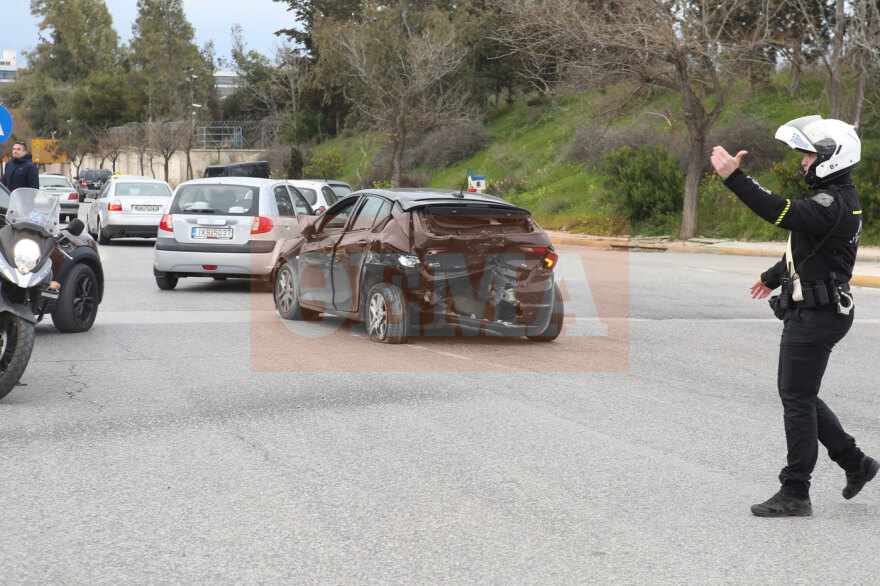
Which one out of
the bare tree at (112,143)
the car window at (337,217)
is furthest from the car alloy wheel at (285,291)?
the bare tree at (112,143)

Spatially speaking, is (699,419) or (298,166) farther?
(298,166)

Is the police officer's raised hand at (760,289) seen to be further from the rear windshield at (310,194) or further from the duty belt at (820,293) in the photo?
the rear windshield at (310,194)

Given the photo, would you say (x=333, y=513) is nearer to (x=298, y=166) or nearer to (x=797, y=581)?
(x=797, y=581)

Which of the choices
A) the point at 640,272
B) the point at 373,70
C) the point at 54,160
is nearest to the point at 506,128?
the point at 373,70

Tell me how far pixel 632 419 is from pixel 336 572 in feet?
11.2

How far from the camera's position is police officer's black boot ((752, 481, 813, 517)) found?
16.1 ft

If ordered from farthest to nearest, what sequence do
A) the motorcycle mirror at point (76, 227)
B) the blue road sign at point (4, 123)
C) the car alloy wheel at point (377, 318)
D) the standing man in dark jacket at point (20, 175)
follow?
1. the blue road sign at point (4, 123)
2. the standing man in dark jacket at point (20, 175)
3. the car alloy wheel at point (377, 318)
4. the motorcycle mirror at point (76, 227)

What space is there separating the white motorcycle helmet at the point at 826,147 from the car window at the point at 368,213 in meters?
6.04

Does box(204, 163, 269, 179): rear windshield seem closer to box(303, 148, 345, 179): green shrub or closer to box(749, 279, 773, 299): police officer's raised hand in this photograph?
box(303, 148, 345, 179): green shrub

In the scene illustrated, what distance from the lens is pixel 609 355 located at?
9.86 meters

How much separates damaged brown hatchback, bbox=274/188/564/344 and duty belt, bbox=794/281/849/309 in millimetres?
4997

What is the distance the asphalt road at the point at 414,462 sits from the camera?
14.0 ft

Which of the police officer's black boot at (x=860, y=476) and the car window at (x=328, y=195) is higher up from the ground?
the car window at (x=328, y=195)

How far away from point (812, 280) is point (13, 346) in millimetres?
5334
